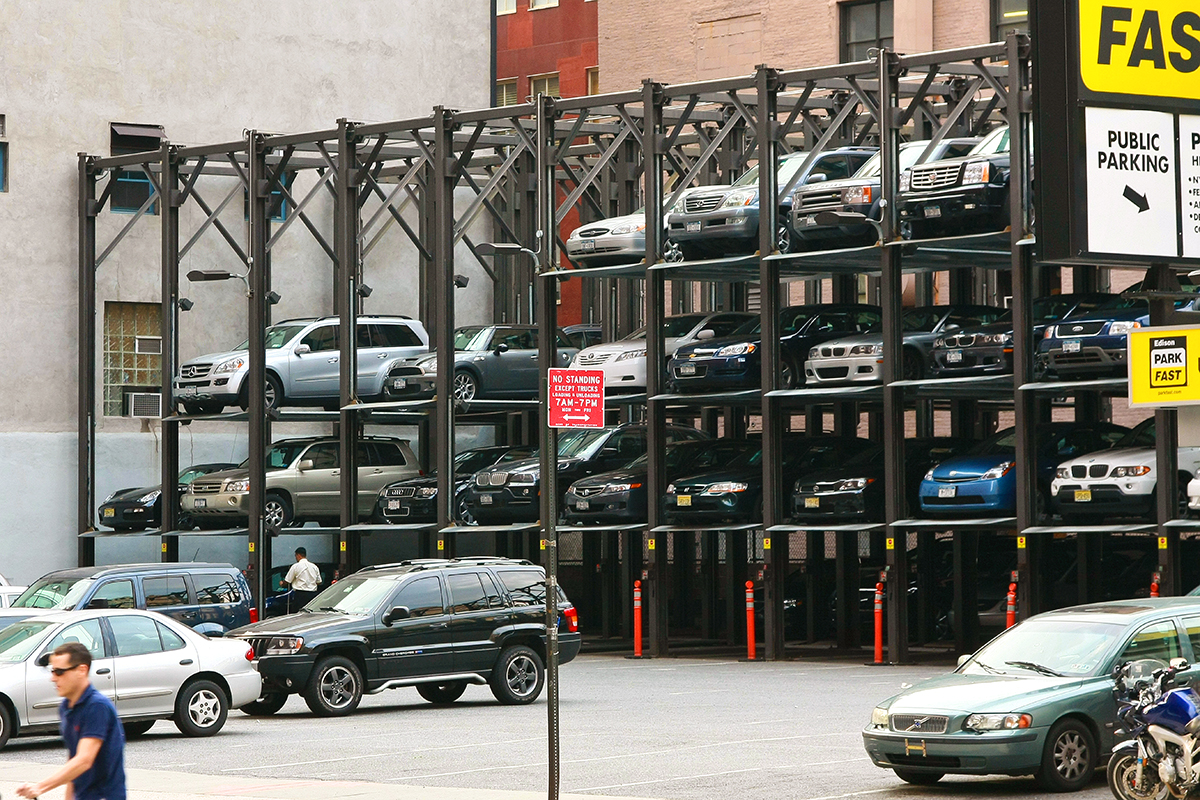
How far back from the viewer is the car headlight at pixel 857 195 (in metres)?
27.6

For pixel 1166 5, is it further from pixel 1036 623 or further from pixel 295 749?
pixel 295 749

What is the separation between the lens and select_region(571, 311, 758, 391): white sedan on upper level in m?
30.5

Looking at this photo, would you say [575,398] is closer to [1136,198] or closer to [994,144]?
[1136,198]

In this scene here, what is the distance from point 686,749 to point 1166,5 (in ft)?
24.2

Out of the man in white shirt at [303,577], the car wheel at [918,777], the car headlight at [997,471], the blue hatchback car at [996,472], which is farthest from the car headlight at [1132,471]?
the man in white shirt at [303,577]

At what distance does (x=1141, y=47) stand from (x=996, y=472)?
493 inches

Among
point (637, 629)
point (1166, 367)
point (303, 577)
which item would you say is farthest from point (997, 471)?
point (303, 577)

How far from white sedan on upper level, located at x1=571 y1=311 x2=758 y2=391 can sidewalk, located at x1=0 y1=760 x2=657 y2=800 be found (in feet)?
51.5

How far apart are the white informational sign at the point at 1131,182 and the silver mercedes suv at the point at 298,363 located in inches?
867

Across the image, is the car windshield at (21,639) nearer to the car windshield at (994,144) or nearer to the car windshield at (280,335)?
the car windshield at (994,144)

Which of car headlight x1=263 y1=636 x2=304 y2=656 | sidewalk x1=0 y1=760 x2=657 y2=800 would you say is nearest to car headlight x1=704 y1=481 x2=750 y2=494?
car headlight x1=263 y1=636 x2=304 y2=656

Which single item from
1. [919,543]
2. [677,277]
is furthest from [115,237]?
[919,543]

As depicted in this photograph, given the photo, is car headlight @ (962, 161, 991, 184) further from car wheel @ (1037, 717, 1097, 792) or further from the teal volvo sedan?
car wheel @ (1037, 717, 1097, 792)

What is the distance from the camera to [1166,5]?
46.9ft
